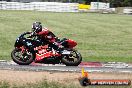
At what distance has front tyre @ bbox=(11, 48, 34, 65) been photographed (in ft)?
45.3

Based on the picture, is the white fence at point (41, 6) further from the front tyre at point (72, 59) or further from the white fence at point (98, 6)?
the front tyre at point (72, 59)

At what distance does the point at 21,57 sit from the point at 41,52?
73 centimetres

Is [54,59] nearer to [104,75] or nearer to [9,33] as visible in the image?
[104,75]

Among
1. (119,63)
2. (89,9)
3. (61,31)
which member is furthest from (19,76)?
(89,9)

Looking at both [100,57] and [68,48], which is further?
[100,57]

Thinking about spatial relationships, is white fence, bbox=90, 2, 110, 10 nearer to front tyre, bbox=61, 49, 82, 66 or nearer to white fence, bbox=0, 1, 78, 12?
white fence, bbox=0, 1, 78, 12

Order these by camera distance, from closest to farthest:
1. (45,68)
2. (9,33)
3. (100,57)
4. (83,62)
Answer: (45,68), (83,62), (100,57), (9,33)

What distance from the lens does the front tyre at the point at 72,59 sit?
1392 cm

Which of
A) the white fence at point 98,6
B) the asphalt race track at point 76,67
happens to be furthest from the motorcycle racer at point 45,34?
the white fence at point 98,6

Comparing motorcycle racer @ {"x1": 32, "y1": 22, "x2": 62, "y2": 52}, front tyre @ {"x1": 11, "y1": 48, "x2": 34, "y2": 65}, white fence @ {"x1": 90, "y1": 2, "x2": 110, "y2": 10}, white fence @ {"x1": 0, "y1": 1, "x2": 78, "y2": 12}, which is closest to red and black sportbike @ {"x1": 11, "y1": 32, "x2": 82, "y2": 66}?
front tyre @ {"x1": 11, "y1": 48, "x2": 34, "y2": 65}

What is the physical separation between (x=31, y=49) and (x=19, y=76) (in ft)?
7.44

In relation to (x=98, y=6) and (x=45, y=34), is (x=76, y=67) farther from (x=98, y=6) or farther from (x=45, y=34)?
(x=98, y=6)

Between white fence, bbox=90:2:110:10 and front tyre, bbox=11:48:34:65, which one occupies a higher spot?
front tyre, bbox=11:48:34:65

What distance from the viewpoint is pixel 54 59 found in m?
14.1
